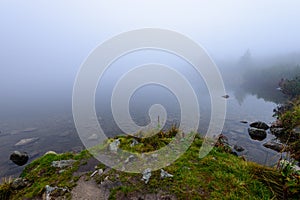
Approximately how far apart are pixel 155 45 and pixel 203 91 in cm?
3109

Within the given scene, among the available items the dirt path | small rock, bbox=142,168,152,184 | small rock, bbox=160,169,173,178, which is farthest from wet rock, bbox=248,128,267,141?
the dirt path

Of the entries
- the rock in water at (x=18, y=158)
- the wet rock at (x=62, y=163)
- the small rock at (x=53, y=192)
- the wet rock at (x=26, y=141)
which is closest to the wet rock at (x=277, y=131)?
the wet rock at (x=62, y=163)

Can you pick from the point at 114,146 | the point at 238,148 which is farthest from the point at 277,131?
the point at 114,146

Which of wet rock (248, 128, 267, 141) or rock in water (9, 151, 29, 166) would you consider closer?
rock in water (9, 151, 29, 166)

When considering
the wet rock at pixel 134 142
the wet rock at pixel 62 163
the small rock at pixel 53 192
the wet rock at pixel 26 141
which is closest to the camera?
→ the small rock at pixel 53 192

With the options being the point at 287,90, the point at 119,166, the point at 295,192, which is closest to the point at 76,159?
the point at 119,166

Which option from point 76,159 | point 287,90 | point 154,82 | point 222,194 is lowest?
point 76,159

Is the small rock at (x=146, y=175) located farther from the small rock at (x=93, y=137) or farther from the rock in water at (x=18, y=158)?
the rock in water at (x=18, y=158)

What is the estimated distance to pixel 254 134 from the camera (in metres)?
13.3

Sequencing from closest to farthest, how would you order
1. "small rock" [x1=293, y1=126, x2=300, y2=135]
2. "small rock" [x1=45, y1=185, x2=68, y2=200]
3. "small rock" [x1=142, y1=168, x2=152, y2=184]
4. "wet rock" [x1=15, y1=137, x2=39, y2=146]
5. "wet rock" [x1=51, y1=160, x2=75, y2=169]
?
"small rock" [x1=45, y1=185, x2=68, y2=200] < "small rock" [x1=142, y1=168, x2=152, y2=184] < "wet rock" [x1=51, y1=160, x2=75, y2=169] < "small rock" [x1=293, y1=126, x2=300, y2=135] < "wet rock" [x1=15, y1=137, x2=39, y2=146]

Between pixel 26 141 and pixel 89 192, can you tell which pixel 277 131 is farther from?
pixel 26 141

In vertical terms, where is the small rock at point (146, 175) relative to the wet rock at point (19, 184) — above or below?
above

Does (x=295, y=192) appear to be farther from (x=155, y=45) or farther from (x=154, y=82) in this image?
(x=154, y=82)

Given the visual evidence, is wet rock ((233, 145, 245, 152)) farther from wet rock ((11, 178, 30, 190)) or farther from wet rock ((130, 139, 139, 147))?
wet rock ((11, 178, 30, 190))
